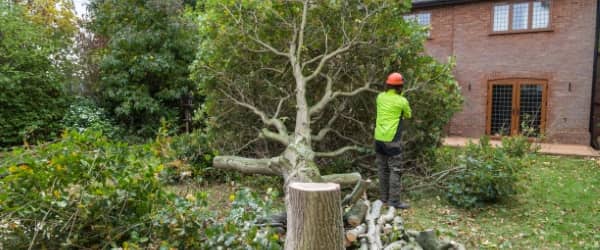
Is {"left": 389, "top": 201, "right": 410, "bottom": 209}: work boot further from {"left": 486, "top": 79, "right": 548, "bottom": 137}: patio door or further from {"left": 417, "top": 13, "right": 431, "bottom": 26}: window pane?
{"left": 417, "top": 13, "right": 431, "bottom": 26}: window pane

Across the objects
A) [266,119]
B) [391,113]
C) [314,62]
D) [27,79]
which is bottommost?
[266,119]

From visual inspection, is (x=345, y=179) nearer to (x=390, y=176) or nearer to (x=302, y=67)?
(x=390, y=176)

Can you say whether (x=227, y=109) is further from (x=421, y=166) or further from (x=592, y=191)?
(x=592, y=191)

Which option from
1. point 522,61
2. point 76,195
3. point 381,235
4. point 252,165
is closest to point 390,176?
point 381,235

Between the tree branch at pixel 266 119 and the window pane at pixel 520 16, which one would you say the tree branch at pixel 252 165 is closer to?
the tree branch at pixel 266 119

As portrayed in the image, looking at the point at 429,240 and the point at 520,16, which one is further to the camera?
the point at 520,16

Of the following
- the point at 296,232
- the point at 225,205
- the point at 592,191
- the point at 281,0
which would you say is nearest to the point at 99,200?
the point at 296,232

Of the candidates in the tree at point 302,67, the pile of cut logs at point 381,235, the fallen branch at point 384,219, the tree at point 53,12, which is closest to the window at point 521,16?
the tree at point 302,67

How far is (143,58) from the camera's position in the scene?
1112cm

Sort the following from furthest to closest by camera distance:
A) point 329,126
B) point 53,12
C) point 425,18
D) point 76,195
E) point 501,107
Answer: point 53,12, point 425,18, point 501,107, point 329,126, point 76,195

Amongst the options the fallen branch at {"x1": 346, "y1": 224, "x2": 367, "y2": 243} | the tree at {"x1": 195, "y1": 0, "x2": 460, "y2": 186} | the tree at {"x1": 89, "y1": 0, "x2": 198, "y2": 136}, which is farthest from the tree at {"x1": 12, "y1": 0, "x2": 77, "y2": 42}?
the fallen branch at {"x1": 346, "y1": 224, "x2": 367, "y2": 243}

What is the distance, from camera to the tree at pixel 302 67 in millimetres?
6414

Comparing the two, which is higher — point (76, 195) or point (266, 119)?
point (266, 119)

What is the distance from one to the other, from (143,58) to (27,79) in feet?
9.39
